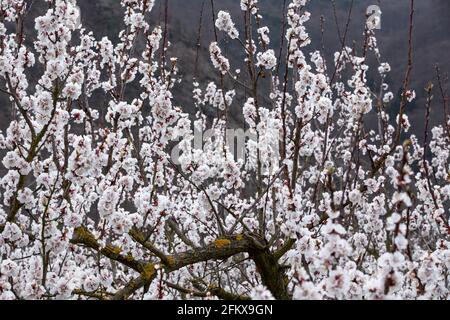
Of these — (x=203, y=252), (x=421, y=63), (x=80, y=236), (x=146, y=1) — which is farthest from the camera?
(x=421, y=63)

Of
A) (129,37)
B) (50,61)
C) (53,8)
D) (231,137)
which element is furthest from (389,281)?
(231,137)

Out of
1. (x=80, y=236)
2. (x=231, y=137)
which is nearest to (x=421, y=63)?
(x=231, y=137)

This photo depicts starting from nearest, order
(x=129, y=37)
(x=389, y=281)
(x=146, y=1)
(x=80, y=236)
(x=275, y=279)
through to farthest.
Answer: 1. (x=389, y=281)
2. (x=80, y=236)
3. (x=275, y=279)
4. (x=146, y=1)
5. (x=129, y=37)

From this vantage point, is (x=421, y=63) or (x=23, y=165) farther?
(x=421, y=63)

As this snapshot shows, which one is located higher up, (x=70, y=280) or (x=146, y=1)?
(x=146, y=1)

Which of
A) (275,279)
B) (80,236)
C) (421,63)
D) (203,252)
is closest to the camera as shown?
(80,236)

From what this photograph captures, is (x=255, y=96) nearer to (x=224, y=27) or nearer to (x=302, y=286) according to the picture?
(x=224, y=27)

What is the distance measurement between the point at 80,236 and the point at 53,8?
188cm

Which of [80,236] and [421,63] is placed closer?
[80,236]

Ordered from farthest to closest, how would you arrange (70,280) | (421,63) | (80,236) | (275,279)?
(421,63), (275,279), (80,236), (70,280)

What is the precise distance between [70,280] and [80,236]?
0.41m

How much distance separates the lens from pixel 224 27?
16.8 ft

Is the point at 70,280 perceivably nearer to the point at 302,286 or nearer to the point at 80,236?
the point at 80,236

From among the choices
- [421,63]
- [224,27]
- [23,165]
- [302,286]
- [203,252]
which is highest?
[421,63]
